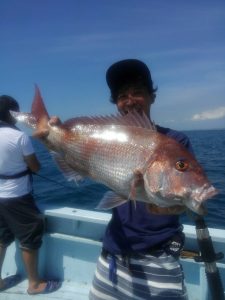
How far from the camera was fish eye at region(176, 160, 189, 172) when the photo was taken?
80.6 inches

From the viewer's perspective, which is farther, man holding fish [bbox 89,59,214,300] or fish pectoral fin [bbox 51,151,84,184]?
man holding fish [bbox 89,59,214,300]

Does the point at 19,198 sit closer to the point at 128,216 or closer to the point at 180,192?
the point at 128,216

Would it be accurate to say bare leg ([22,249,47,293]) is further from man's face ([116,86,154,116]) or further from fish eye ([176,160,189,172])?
fish eye ([176,160,189,172])

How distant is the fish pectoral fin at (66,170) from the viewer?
8.08 ft

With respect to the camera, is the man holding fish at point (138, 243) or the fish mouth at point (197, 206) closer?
the fish mouth at point (197, 206)

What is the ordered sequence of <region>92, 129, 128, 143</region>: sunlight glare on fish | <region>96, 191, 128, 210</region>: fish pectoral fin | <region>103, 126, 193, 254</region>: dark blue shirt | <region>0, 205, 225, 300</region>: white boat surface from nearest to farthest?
<region>96, 191, 128, 210</region>: fish pectoral fin → <region>92, 129, 128, 143</region>: sunlight glare on fish → <region>103, 126, 193, 254</region>: dark blue shirt → <region>0, 205, 225, 300</region>: white boat surface

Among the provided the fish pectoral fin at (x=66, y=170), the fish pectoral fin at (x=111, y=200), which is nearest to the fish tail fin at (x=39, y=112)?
the fish pectoral fin at (x=66, y=170)

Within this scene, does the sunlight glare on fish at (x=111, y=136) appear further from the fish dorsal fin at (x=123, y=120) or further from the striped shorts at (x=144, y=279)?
the striped shorts at (x=144, y=279)

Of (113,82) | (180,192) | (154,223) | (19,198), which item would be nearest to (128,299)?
(154,223)

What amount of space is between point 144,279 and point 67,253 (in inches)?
88.3

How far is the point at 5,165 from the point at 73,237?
126cm

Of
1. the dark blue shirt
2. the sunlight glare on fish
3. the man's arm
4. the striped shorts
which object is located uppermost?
the sunlight glare on fish

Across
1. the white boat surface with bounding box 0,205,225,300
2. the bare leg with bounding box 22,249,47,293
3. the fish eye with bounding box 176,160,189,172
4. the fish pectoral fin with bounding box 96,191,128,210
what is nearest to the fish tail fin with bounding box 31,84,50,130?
the fish pectoral fin with bounding box 96,191,128,210

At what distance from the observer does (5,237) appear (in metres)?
4.63
